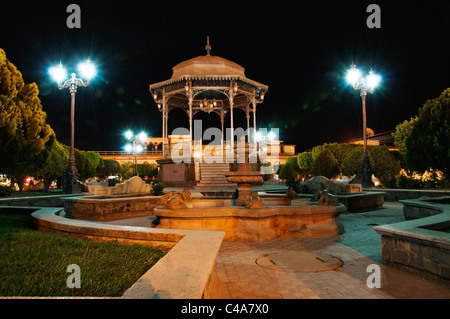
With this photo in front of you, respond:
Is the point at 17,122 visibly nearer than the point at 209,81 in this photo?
Yes

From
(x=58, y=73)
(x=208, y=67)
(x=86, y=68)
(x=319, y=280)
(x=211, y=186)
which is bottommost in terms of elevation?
(x=319, y=280)

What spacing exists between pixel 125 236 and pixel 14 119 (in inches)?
401

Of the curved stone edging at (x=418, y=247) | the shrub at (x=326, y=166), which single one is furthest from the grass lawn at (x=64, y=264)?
the shrub at (x=326, y=166)

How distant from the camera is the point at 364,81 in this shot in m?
20.0

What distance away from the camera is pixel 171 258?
11.3ft

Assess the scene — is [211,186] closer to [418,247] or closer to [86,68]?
[86,68]

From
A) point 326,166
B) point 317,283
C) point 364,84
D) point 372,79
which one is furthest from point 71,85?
point 326,166

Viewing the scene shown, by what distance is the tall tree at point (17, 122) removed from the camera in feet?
40.0

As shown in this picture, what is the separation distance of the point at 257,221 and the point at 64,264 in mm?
4393

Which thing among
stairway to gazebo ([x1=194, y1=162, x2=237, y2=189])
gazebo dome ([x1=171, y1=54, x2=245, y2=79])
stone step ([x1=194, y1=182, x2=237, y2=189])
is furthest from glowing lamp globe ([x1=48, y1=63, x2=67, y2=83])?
stone step ([x1=194, y1=182, x2=237, y2=189])

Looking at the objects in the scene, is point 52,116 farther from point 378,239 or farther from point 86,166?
point 378,239

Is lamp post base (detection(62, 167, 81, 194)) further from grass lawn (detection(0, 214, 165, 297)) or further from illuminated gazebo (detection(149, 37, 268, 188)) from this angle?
grass lawn (detection(0, 214, 165, 297))

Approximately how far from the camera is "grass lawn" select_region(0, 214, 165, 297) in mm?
3164
